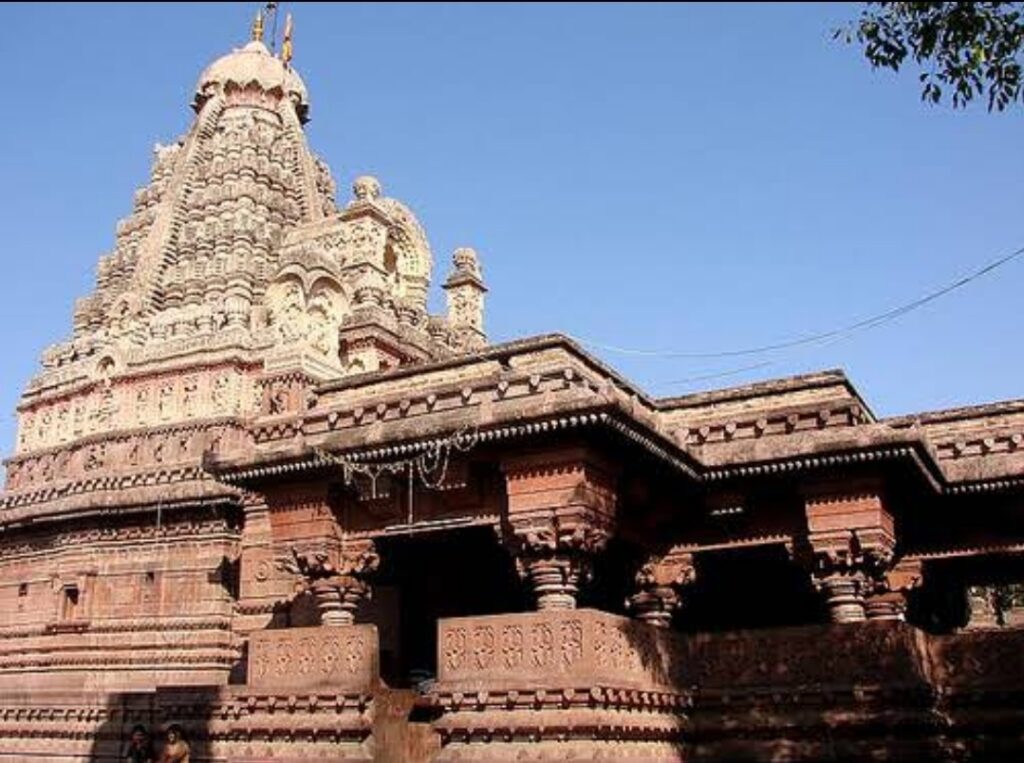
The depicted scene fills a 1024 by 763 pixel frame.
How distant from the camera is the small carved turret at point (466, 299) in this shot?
97.1ft

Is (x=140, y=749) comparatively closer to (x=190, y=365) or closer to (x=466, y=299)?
(x=190, y=365)

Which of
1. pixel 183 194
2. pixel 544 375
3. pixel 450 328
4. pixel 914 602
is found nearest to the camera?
pixel 544 375

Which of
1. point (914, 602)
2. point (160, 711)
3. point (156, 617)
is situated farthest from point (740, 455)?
point (156, 617)

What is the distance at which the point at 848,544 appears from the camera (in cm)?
1468

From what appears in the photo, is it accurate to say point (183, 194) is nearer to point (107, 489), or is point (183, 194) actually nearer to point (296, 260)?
point (296, 260)

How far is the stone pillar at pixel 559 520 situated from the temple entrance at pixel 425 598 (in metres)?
5.28

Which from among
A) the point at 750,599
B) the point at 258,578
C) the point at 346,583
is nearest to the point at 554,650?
the point at 346,583

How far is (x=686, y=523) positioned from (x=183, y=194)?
→ 21560mm

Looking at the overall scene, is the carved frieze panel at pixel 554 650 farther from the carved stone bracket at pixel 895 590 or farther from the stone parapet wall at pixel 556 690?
the carved stone bracket at pixel 895 590

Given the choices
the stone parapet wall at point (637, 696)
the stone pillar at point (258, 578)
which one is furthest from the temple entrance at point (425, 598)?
the stone parapet wall at point (637, 696)

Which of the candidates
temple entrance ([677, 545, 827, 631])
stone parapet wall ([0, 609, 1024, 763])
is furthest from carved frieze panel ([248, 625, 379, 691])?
temple entrance ([677, 545, 827, 631])

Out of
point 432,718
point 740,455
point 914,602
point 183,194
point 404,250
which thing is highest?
point 183,194

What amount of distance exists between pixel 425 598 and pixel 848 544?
8.60m

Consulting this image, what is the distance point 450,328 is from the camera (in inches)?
1153
